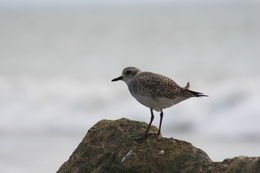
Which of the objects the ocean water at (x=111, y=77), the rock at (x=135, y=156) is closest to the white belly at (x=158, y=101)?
the rock at (x=135, y=156)

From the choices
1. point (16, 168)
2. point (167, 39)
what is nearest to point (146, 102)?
point (16, 168)

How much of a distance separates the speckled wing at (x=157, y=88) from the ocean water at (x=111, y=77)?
6.58 meters

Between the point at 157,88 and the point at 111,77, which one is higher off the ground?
the point at 111,77

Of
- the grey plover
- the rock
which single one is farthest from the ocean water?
the rock

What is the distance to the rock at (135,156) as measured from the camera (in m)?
7.32

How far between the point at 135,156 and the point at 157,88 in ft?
4.36

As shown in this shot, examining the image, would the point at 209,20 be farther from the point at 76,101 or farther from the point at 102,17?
the point at 76,101

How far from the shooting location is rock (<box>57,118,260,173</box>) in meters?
7.32

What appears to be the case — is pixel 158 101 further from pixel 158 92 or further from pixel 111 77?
pixel 111 77

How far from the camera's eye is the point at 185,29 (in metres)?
44.8

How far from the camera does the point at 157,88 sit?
8594mm

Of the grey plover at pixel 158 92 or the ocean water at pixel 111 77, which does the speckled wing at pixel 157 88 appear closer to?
the grey plover at pixel 158 92

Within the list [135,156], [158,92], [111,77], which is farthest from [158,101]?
[111,77]

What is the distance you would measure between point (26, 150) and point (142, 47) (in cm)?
2078
